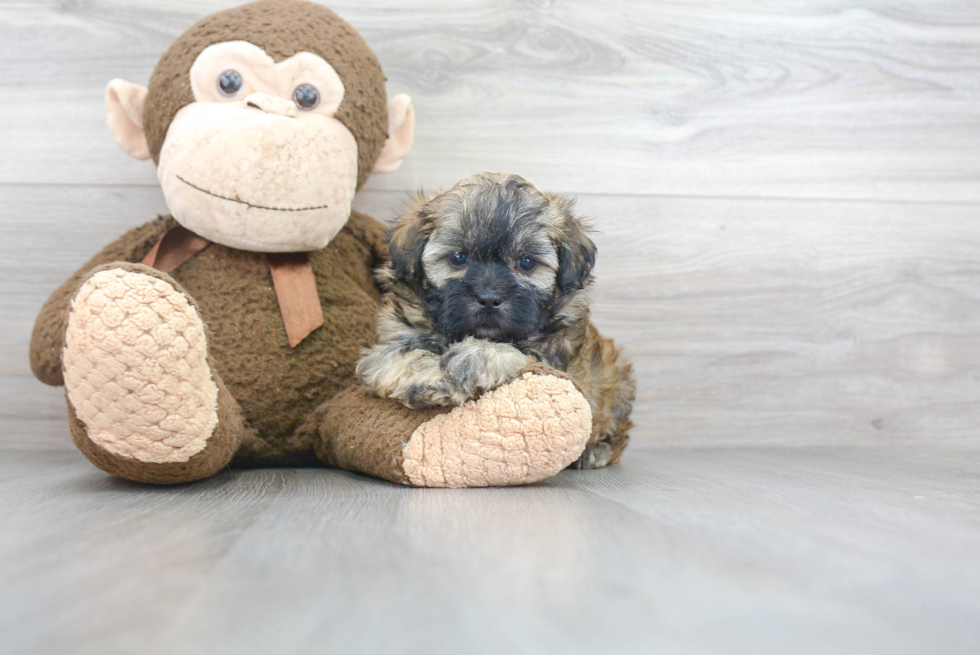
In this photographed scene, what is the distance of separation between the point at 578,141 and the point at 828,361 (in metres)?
0.96

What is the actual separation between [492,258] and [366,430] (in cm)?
39

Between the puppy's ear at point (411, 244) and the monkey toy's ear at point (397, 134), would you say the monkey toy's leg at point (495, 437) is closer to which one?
the puppy's ear at point (411, 244)

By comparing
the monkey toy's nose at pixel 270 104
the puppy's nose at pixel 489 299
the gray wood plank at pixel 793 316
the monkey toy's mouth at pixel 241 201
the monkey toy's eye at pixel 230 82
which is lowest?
the gray wood plank at pixel 793 316

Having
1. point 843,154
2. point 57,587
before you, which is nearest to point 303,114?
point 57,587

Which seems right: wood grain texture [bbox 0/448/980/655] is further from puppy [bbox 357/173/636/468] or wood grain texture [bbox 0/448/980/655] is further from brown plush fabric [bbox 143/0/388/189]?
brown plush fabric [bbox 143/0/388/189]

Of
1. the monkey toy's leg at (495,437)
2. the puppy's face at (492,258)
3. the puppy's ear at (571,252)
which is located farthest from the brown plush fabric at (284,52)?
the monkey toy's leg at (495,437)

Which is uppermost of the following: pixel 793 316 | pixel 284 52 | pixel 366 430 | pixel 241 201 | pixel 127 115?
pixel 284 52

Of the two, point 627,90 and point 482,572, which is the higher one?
point 627,90

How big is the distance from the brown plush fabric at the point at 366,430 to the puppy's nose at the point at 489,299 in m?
0.20

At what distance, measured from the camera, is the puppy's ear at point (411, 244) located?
144 centimetres

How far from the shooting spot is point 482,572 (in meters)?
0.80

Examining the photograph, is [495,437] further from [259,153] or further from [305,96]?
[305,96]

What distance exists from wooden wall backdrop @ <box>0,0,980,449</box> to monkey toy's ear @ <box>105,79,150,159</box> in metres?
0.28

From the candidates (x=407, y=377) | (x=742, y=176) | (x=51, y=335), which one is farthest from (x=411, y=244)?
(x=742, y=176)
